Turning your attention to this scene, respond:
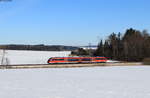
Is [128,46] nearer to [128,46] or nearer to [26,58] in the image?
[128,46]

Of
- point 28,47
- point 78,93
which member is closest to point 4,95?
point 78,93

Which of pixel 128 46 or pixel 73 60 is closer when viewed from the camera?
pixel 73 60

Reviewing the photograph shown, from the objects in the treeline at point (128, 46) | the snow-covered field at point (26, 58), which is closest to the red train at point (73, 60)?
the snow-covered field at point (26, 58)

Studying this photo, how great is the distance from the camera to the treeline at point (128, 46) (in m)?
60.6

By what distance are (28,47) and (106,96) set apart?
552ft

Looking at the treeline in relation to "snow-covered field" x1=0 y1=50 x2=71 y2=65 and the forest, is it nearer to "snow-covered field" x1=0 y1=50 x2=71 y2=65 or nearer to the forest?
the forest

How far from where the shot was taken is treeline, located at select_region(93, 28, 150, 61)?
60.6m

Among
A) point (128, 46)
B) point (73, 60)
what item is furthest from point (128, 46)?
point (73, 60)

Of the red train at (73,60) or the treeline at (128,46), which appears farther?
the treeline at (128,46)

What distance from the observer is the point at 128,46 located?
64250 mm

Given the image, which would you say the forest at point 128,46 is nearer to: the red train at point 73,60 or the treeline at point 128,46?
the treeline at point 128,46

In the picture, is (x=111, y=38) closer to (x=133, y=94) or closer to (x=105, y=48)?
(x=105, y=48)

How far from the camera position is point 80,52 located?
90312 mm

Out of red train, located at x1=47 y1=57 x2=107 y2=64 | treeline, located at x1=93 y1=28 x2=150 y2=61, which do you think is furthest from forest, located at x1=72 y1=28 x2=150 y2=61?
red train, located at x1=47 y1=57 x2=107 y2=64
